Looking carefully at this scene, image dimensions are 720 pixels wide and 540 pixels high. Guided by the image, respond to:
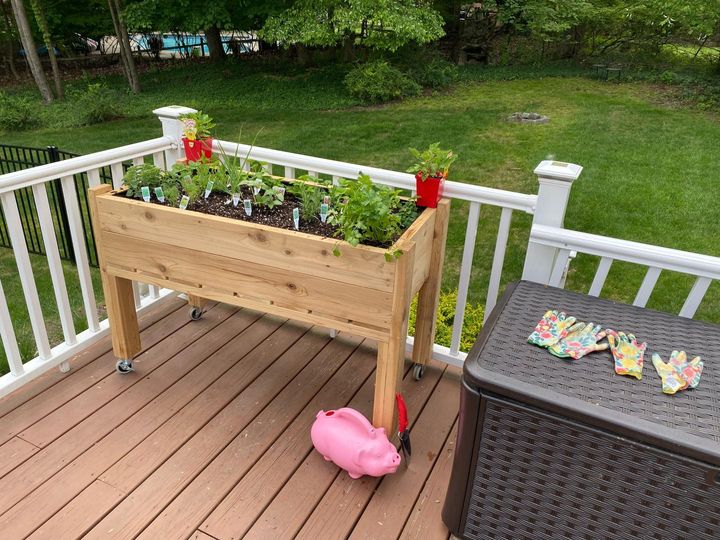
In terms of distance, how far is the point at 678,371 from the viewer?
136 centimetres

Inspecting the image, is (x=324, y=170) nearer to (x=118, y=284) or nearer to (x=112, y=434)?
(x=118, y=284)

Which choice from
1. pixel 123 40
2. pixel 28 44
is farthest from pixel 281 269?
pixel 123 40

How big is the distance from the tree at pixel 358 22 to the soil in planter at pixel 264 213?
6.83 meters

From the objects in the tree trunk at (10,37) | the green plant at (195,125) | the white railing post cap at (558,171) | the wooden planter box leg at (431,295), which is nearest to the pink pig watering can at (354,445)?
the wooden planter box leg at (431,295)

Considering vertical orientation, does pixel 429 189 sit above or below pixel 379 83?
above

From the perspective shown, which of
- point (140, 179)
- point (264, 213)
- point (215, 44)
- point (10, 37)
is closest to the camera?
point (264, 213)

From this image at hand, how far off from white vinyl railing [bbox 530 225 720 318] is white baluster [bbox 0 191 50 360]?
1.85 m

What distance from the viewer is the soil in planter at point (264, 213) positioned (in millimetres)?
1873

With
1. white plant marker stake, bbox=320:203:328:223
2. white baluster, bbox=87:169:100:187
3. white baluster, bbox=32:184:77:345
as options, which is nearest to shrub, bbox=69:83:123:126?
white baluster, bbox=87:169:100:187

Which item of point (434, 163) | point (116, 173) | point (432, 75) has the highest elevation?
point (434, 163)

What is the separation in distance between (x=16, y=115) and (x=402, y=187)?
335 inches

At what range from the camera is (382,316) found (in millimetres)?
1744

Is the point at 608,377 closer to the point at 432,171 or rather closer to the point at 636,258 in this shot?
the point at 636,258

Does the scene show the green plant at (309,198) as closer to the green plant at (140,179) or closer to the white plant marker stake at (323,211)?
the white plant marker stake at (323,211)
